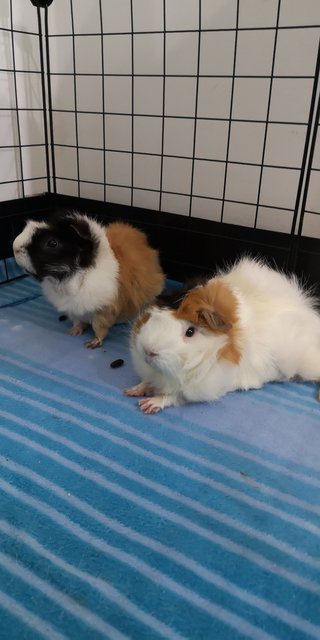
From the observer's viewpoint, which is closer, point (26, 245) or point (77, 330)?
point (26, 245)

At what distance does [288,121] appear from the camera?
1713 millimetres

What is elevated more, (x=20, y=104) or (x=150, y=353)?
(x=20, y=104)

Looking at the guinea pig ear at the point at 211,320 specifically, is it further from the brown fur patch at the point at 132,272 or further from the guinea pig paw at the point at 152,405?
the brown fur patch at the point at 132,272

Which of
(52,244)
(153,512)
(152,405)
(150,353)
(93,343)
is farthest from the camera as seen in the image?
(93,343)

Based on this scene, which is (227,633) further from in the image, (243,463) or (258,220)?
(258,220)

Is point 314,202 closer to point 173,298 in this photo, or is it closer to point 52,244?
point 173,298

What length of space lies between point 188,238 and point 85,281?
25.3 inches

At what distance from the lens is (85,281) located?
1590 mm

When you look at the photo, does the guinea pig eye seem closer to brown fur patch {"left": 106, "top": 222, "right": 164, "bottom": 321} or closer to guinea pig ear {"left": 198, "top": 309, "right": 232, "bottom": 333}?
brown fur patch {"left": 106, "top": 222, "right": 164, "bottom": 321}

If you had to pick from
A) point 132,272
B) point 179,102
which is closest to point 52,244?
point 132,272

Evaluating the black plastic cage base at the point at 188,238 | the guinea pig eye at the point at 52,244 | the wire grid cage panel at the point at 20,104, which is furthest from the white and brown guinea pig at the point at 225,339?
the wire grid cage panel at the point at 20,104

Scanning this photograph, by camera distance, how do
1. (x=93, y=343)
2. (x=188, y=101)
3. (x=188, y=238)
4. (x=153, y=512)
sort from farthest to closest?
(x=188, y=238)
(x=188, y=101)
(x=93, y=343)
(x=153, y=512)

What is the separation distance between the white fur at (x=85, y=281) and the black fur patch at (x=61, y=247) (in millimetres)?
23

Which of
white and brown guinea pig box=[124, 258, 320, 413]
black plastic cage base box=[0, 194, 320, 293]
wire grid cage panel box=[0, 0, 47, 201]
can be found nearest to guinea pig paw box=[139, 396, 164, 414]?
white and brown guinea pig box=[124, 258, 320, 413]
